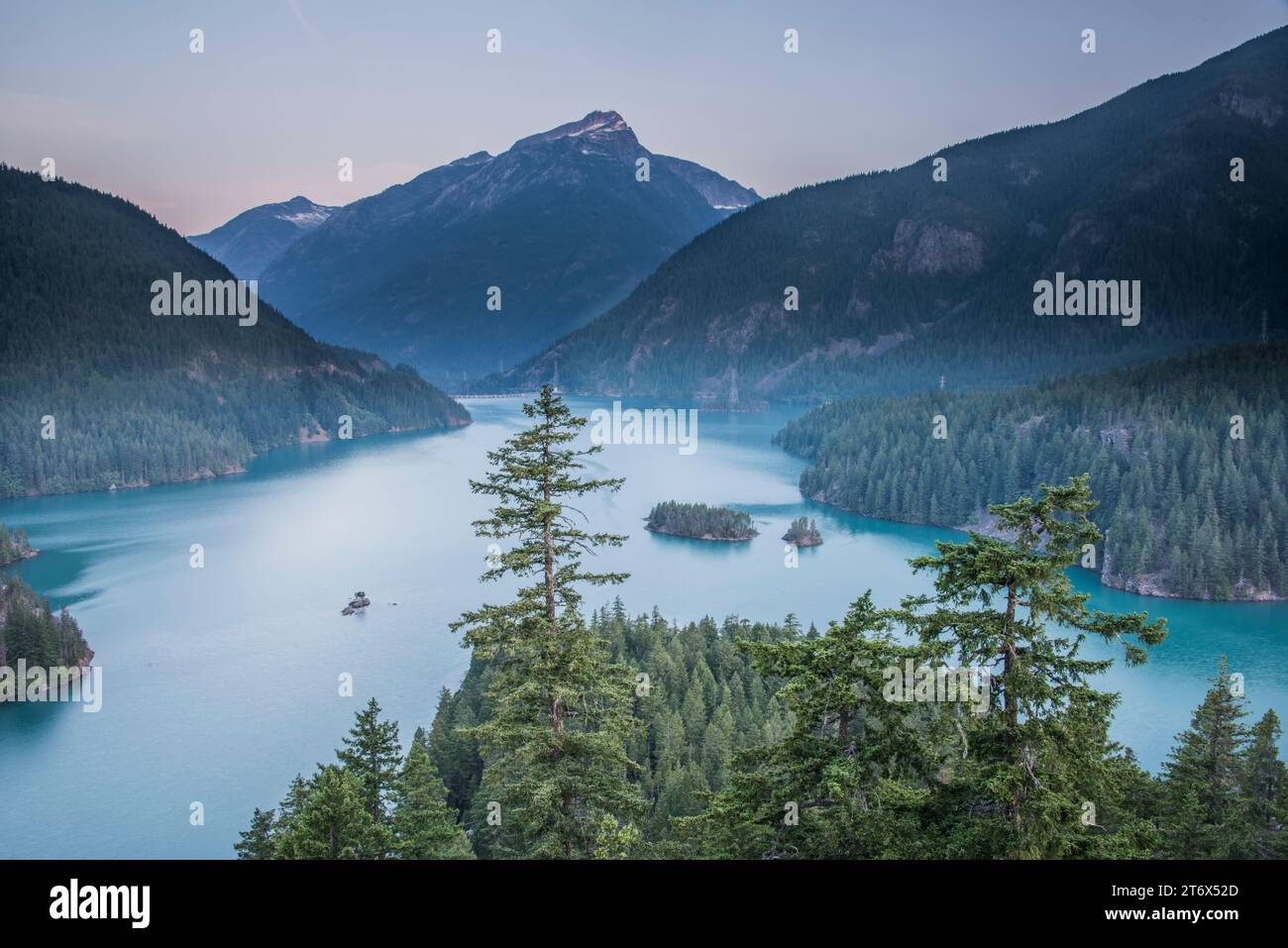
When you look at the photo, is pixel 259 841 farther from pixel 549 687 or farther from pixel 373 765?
pixel 549 687

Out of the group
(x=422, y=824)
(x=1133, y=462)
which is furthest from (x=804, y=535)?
(x=422, y=824)

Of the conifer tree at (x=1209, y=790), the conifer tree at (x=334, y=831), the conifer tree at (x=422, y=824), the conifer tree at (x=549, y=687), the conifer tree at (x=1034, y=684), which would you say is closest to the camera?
the conifer tree at (x=1034, y=684)

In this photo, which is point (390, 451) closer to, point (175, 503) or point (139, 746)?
point (175, 503)

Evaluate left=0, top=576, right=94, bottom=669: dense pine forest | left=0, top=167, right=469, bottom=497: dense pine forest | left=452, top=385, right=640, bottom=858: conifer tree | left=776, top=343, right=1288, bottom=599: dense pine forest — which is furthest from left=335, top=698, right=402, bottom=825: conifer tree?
left=0, top=167, right=469, bottom=497: dense pine forest

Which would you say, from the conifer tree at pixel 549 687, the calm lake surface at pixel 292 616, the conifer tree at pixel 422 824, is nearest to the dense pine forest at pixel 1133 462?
the calm lake surface at pixel 292 616

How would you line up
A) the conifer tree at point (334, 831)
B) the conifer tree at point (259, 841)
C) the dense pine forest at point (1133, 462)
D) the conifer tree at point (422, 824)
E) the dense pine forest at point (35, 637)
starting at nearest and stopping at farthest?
the conifer tree at point (334, 831) → the conifer tree at point (422, 824) → the conifer tree at point (259, 841) → the dense pine forest at point (35, 637) → the dense pine forest at point (1133, 462)

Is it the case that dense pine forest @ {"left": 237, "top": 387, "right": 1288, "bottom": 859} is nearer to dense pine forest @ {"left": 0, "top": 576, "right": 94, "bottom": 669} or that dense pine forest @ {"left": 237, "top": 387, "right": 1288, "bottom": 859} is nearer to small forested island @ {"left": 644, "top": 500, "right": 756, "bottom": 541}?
dense pine forest @ {"left": 0, "top": 576, "right": 94, "bottom": 669}

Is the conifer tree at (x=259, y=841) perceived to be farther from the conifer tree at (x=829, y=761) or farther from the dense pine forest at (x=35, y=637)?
the dense pine forest at (x=35, y=637)
